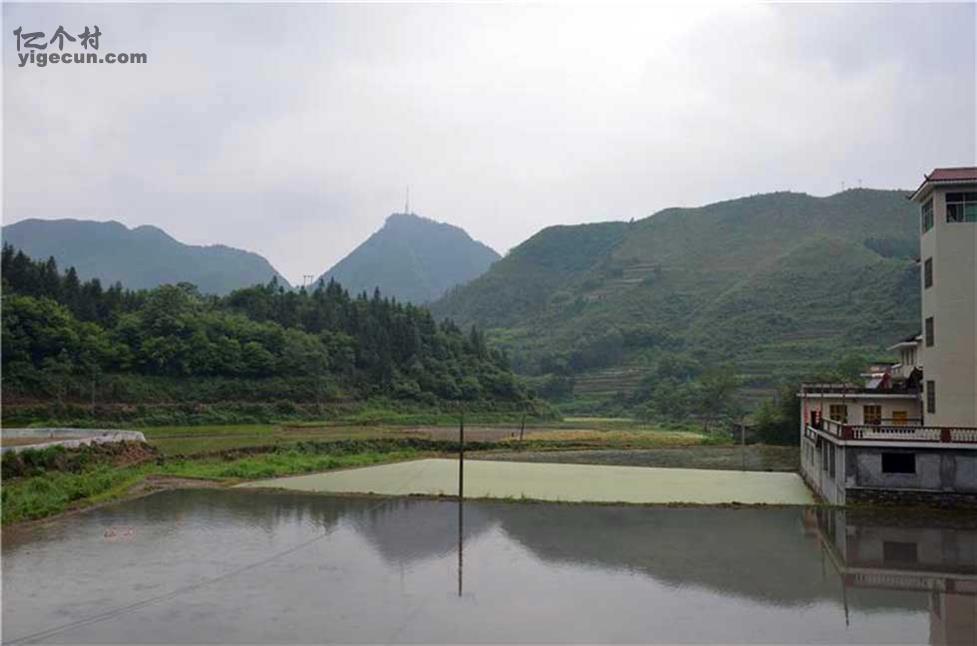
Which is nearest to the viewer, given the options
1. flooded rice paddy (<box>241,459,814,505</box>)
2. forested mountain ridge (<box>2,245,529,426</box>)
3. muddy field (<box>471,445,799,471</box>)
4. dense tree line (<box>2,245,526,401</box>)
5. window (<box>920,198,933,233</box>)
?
window (<box>920,198,933,233</box>)

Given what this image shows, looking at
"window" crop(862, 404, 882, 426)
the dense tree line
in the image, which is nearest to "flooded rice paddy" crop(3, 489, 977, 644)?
"window" crop(862, 404, 882, 426)

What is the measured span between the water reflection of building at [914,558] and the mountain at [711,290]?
60.3 metres

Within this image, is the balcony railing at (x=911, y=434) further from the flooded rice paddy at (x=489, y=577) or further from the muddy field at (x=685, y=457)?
the muddy field at (x=685, y=457)

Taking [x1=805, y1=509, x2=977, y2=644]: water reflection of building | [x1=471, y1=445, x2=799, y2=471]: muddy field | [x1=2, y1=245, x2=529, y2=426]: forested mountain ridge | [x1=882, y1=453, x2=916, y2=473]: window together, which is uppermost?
[x1=2, y1=245, x2=529, y2=426]: forested mountain ridge

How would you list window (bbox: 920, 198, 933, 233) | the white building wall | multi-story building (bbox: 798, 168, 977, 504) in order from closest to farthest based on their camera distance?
multi-story building (bbox: 798, 168, 977, 504)
the white building wall
window (bbox: 920, 198, 933, 233)

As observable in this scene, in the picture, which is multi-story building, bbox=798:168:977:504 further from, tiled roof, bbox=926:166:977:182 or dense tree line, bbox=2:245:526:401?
dense tree line, bbox=2:245:526:401

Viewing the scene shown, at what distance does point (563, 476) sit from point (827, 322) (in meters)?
69.9

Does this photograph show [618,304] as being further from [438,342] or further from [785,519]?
[785,519]

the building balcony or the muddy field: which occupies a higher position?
the building balcony

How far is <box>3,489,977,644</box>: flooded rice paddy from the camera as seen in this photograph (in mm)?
12406

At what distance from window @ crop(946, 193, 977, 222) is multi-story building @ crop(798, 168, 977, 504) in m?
0.03

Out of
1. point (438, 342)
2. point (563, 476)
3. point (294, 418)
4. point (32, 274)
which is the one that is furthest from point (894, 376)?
point (32, 274)

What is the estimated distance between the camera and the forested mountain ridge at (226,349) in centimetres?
5319

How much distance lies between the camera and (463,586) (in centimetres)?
1498
